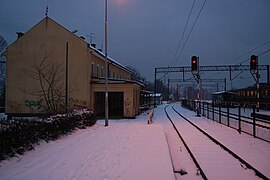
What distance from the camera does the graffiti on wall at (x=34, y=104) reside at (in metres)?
28.4

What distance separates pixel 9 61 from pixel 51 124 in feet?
69.9

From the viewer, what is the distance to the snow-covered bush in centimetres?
783

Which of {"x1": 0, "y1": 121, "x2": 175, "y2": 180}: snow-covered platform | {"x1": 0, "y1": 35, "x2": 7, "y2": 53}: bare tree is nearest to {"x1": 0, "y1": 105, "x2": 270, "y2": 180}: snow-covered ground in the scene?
{"x1": 0, "y1": 121, "x2": 175, "y2": 180}: snow-covered platform

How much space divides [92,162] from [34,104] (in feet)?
75.4

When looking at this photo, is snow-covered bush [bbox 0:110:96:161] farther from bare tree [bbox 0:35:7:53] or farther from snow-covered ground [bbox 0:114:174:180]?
bare tree [bbox 0:35:7:53]

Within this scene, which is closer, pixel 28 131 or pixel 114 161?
pixel 114 161

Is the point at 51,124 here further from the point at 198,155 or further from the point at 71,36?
the point at 71,36

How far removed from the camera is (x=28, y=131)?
9203 mm

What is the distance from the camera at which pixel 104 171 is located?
21.8 feet

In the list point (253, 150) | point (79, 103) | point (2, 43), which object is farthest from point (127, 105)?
point (2, 43)

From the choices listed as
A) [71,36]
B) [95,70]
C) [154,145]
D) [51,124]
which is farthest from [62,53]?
[154,145]

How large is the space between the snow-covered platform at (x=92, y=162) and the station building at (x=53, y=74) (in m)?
17.1

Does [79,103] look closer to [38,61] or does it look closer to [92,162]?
[38,61]

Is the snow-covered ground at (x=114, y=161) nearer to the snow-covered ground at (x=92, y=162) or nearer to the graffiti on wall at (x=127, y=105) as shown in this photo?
the snow-covered ground at (x=92, y=162)
